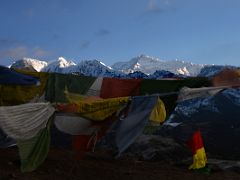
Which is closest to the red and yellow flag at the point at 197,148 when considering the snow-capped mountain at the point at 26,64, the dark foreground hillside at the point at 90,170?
the dark foreground hillside at the point at 90,170

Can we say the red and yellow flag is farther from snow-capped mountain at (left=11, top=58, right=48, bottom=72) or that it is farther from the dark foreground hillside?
snow-capped mountain at (left=11, top=58, right=48, bottom=72)

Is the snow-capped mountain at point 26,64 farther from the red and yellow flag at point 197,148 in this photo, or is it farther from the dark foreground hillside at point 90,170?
the red and yellow flag at point 197,148

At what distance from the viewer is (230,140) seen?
1996 inches

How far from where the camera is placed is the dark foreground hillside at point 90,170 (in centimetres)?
1350

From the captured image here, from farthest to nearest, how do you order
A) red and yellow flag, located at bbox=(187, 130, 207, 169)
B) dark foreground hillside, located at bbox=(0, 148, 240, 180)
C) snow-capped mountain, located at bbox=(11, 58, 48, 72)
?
snow-capped mountain, located at bbox=(11, 58, 48, 72) < red and yellow flag, located at bbox=(187, 130, 207, 169) < dark foreground hillside, located at bbox=(0, 148, 240, 180)

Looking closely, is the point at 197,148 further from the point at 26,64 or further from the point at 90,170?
the point at 26,64

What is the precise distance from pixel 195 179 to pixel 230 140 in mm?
35913

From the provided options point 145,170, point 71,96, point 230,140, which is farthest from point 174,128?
point 71,96

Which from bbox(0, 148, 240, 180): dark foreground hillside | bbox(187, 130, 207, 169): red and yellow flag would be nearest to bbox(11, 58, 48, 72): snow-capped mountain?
bbox(0, 148, 240, 180): dark foreground hillside

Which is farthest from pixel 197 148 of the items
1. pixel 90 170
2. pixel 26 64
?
pixel 26 64

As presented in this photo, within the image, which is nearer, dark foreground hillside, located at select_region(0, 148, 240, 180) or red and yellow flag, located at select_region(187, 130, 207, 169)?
dark foreground hillside, located at select_region(0, 148, 240, 180)

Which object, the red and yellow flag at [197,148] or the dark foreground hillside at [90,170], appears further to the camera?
the red and yellow flag at [197,148]

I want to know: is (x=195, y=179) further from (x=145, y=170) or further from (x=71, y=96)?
(x=71, y=96)

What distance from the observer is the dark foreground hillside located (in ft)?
44.3
